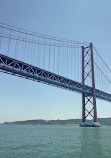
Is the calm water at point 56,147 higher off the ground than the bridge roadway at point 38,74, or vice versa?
the bridge roadway at point 38,74

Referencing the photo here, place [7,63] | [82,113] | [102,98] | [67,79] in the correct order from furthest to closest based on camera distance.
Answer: [102,98] → [82,113] → [67,79] → [7,63]

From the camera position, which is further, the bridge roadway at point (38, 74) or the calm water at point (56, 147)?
the bridge roadway at point (38, 74)

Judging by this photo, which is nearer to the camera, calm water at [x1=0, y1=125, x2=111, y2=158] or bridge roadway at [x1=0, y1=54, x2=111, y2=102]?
calm water at [x1=0, y1=125, x2=111, y2=158]

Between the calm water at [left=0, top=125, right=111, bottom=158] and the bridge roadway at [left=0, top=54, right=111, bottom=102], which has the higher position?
the bridge roadway at [left=0, top=54, right=111, bottom=102]

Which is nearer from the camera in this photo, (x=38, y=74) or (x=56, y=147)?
(x=56, y=147)

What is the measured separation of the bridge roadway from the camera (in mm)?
37844

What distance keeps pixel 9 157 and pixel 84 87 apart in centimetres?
5027

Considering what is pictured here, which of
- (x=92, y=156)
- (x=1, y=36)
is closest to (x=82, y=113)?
(x=1, y=36)

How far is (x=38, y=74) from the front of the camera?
4541 centimetres

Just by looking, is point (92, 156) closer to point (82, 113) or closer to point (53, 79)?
point (53, 79)

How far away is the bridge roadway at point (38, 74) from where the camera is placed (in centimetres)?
3784

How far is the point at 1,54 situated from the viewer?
36250 mm

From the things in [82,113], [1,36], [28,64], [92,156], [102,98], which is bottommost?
[92,156]

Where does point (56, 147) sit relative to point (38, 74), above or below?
below
